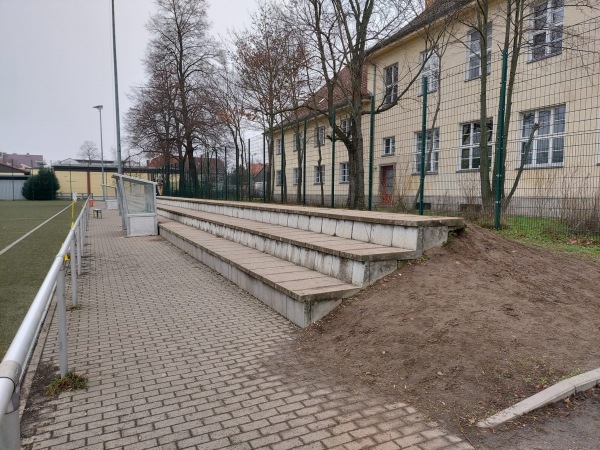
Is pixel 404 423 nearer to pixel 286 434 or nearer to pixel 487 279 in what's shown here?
pixel 286 434

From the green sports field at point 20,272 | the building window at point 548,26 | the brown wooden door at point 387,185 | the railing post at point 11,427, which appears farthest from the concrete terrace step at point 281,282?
the building window at point 548,26

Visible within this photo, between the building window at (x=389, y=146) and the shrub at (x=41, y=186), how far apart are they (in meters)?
60.3

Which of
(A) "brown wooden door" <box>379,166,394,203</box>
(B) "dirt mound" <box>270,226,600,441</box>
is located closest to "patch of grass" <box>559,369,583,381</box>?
(B) "dirt mound" <box>270,226,600,441</box>

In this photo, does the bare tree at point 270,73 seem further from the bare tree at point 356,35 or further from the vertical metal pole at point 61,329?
the vertical metal pole at point 61,329

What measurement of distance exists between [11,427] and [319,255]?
441cm

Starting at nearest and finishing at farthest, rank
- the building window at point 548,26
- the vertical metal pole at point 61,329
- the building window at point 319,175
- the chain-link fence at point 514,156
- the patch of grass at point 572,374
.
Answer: the patch of grass at point 572,374
the vertical metal pole at point 61,329
the chain-link fence at point 514,156
the building window at point 548,26
the building window at point 319,175

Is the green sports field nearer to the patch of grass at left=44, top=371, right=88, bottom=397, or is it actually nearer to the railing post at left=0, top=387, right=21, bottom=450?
the patch of grass at left=44, top=371, right=88, bottom=397

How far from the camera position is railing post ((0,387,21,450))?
4.50 feet

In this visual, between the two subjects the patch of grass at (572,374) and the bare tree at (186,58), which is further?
the bare tree at (186,58)

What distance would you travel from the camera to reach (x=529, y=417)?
2.71 metres

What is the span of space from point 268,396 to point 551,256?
4.32 metres

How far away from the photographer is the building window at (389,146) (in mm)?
11742

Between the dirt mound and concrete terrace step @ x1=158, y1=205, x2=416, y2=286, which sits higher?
concrete terrace step @ x1=158, y1=205, x2=416, y2=286

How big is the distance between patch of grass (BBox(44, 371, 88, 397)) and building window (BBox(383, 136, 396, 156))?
966 cm
